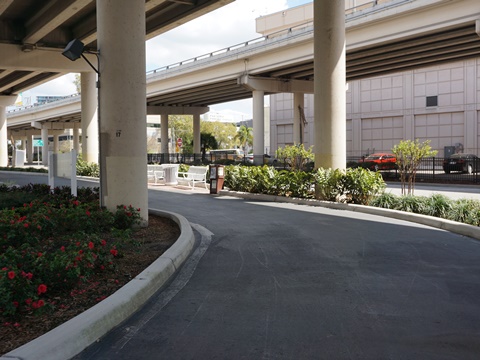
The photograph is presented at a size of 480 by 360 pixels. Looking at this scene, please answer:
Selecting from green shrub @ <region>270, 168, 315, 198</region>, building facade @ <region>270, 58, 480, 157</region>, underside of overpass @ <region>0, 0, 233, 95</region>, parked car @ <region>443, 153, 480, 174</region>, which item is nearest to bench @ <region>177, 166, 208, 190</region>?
green shrub @ <region>270, 168, 315, 198</region>

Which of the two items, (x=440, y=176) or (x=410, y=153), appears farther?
(x=440, y=176)

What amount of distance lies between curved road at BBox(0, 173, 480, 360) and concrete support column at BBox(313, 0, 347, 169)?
20.7ft

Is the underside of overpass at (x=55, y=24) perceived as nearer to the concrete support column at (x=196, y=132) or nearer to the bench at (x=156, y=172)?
the bench at (x=156, y=172)

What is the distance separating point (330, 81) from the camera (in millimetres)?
16219

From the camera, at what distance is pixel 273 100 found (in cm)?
7206

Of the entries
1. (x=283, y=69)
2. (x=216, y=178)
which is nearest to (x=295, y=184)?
(x=216, y=178)

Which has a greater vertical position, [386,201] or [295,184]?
[295,184]

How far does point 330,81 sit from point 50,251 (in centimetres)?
1145

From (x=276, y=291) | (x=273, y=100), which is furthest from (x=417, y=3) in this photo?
(x=273, y=100)

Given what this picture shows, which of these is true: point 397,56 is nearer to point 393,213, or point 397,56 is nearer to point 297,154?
point 297,154

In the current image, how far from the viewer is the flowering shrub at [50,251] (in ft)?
15.8

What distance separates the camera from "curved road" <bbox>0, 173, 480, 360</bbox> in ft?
14.3

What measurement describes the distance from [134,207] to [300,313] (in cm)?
Result: 620

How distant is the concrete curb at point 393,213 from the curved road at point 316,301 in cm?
33
